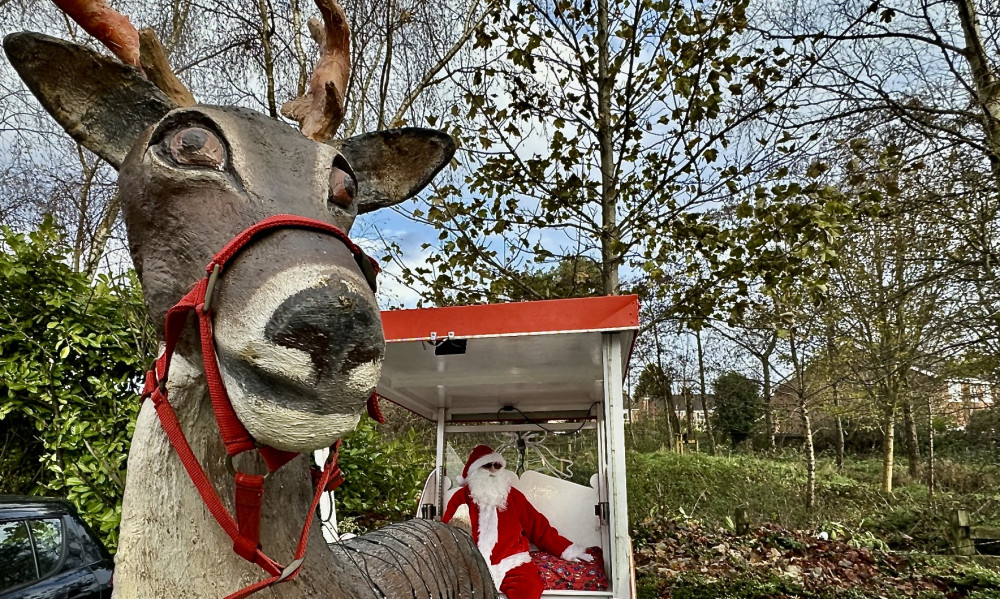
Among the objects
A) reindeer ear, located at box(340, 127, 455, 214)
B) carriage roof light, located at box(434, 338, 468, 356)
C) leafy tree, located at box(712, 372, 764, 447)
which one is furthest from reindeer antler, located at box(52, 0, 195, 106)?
leafy tree, located at box(712, 372, 764, 447)

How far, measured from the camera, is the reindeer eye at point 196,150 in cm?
108

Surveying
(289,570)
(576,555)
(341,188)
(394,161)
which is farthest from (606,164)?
(289,570)

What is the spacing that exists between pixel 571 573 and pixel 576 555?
513mm

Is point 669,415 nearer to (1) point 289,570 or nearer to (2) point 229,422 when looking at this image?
(1) point 289,570

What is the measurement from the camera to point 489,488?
Answer: 4.54 m

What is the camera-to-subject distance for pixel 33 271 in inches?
174

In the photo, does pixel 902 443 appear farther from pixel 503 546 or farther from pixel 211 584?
pixel 211 584

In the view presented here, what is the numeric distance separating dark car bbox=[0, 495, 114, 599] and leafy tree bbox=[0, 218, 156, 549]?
15.5 inches

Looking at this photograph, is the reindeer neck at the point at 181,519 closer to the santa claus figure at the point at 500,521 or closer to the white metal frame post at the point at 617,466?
the white metal frame post at the point at 617,466

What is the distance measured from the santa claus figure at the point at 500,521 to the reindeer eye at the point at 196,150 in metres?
3.13

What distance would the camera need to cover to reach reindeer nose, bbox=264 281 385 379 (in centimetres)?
80

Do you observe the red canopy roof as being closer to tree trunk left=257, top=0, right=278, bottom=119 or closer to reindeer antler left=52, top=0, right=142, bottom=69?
reindeer antler left=52, top=0, right=142, bottom=69

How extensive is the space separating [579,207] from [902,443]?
14.4 metres

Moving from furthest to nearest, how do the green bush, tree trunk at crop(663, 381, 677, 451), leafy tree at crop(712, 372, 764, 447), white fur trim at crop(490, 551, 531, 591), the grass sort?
leafy tree at crop(712, 372, 764, 447)
tree trunk at crop(663, 381, 677, 451)
the grass
the green bush
white fur trim at crop(490, 551, 531, 591)
